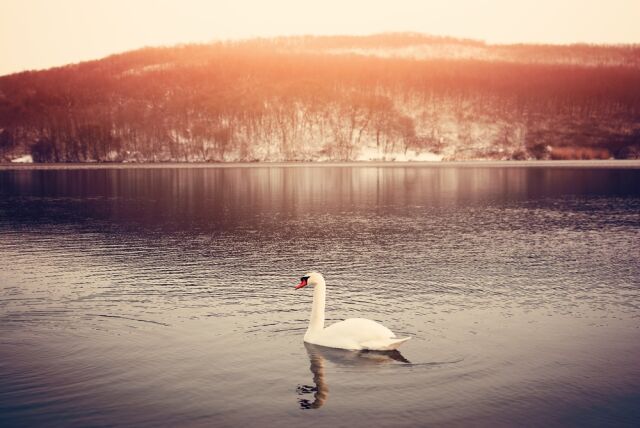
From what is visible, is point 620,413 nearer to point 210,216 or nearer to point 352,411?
point 352,411

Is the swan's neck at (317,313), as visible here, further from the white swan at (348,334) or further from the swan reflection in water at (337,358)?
the swan reflection in water at (337,358)

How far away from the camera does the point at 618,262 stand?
111ft

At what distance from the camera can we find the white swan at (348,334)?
1792 centimetres

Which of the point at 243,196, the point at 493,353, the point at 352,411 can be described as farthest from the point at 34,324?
the point at 243,196

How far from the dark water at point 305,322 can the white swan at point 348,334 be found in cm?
37

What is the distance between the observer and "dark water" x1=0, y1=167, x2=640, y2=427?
15.1 metres

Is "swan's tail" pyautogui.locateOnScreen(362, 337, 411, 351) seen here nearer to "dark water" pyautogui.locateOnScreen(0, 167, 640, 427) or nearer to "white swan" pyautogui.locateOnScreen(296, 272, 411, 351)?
"white swan" pyautogui.locateOnScreen(296, 272, 411, 351)

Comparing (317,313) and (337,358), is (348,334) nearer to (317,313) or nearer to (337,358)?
(337,358)

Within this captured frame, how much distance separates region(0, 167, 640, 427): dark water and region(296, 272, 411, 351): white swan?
1.20ft

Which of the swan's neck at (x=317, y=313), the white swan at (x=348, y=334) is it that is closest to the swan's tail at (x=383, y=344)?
the white swan at (x=348, y=334)

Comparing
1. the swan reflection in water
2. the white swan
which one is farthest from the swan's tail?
the swan reflection in water

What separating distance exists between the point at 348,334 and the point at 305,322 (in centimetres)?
382

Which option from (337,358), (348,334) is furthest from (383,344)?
(337,358)

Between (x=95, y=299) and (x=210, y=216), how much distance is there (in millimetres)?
31926
